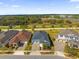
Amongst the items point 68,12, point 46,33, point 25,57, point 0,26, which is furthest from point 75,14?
point 0,26

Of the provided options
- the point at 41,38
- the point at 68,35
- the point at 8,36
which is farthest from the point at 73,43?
the point at 8,36

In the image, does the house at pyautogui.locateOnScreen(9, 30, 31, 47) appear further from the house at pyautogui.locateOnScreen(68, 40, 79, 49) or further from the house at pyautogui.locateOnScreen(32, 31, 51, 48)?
the house at pyautogui.locateOnScreen(68, 40, 79, 49)

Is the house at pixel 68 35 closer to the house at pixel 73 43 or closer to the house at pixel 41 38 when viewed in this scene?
the house at pixel 73 43

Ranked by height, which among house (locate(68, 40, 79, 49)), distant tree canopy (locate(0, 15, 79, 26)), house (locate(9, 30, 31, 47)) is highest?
distant tree canopy (locate(0, 15, 79, 26))

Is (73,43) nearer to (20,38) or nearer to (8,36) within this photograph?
(20,38)

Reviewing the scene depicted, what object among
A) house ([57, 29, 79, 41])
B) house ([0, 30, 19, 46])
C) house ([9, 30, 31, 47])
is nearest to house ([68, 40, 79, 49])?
house ([57, 29, 79, 41])

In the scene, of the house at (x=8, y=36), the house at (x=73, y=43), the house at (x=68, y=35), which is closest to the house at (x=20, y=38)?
the house at (x=8, y=36)
